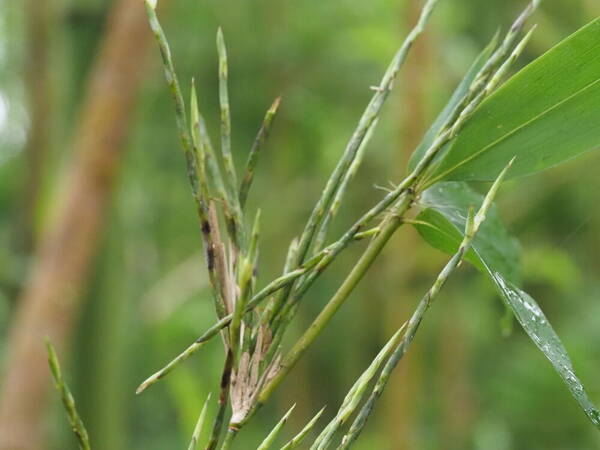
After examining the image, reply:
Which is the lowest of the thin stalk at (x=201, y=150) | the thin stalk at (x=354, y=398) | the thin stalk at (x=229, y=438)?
the thin stalk at (x=229, y=438)

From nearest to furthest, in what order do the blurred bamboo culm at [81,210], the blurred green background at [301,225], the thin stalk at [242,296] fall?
the thin stalk at [242,296]
the blurred bamboo culm at [81,210]
the blurred green background at [301,225]

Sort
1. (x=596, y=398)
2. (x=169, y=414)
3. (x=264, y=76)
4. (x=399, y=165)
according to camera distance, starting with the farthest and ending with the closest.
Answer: (x=169, y=414) → (x=264, y=76) → (x=596, y=398) → (x=399, y=165)

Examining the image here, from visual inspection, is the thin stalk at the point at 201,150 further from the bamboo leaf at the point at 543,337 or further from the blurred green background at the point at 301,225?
the blurred green background at the point at 301,225

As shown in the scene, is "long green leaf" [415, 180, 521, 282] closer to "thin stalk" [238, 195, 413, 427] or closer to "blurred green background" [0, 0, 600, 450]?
"thin stalk" [238, 195, 413, 427]

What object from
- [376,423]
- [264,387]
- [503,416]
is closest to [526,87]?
[264,387]

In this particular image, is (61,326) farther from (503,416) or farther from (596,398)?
(503,416)

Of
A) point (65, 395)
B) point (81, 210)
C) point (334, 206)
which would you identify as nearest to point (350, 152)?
point (334, 206)

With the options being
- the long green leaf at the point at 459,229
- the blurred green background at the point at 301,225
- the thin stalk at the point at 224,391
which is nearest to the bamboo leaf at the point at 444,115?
the long green leaf at the point at 459,229
